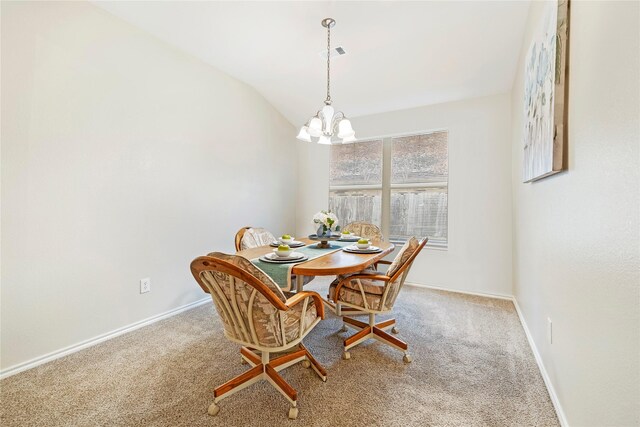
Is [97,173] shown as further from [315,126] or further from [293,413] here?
[293,413]

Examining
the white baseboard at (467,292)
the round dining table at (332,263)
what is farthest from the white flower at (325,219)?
the white baseboard at (467,292)

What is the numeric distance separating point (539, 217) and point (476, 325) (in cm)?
120

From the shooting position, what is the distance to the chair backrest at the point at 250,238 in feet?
8.55

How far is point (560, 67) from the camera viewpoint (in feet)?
4.58

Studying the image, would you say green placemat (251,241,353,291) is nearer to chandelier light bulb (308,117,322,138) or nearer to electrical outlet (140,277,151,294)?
chandelier light bulb (308,117,322,138)

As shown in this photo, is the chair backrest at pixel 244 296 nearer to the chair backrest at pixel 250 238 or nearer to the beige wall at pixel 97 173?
the chair backrest at pixel 250 238

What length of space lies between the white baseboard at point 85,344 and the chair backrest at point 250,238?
1035 millimetres

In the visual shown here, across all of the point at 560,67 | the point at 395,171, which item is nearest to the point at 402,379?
the point at 560,67

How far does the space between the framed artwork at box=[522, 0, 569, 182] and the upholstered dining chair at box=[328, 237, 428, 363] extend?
91 cm

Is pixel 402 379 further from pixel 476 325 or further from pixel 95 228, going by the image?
pixel 95 228

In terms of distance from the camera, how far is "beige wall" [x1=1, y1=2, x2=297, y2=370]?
1.82 metres

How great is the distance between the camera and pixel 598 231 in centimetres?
104

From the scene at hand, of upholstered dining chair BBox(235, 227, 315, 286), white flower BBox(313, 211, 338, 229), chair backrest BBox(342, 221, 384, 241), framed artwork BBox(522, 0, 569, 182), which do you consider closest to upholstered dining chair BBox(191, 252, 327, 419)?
upholstered dining chair BBox(235, 227, 315, 286)

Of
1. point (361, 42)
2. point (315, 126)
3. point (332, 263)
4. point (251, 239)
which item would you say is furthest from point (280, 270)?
point (361, 42)
